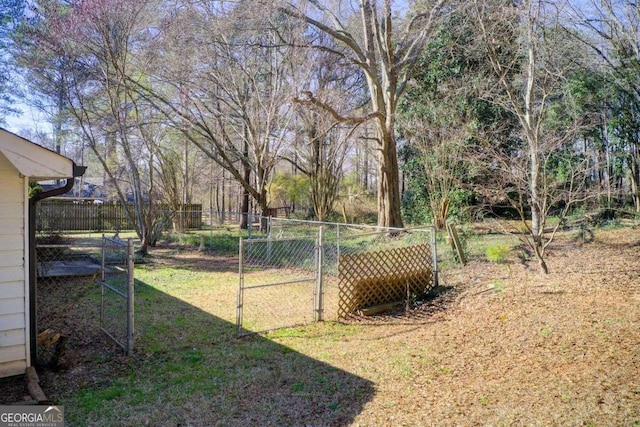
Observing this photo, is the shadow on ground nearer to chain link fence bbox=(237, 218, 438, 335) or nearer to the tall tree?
chain link fence bbox=(237, 218, 438, 335)

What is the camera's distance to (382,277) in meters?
6.58

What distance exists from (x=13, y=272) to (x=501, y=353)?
478 cm

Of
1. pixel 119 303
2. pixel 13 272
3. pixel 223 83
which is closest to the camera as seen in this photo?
pixel 13 272

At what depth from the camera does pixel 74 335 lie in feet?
17.1

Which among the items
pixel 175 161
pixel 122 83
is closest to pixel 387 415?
pixel 122 83

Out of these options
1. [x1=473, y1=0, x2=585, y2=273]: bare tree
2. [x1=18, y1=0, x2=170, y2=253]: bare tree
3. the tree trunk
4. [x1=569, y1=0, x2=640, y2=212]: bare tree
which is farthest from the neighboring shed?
[x1=569, y1=0, x2=640, y2=212]: bare tree

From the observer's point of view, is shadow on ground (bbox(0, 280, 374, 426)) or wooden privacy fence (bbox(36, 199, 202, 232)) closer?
shadow on ground (bbox(0, 280, 374, 426))

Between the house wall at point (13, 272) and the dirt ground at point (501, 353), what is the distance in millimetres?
253

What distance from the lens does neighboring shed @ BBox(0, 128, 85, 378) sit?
3750 mm

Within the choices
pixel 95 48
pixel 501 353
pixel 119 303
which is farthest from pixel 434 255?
pixel 95 48

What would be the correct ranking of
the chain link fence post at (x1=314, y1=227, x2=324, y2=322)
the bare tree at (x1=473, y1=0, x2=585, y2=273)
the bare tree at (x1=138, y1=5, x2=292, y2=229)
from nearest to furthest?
the chain link fence post at (x1=314, y1=227, x2=324, y2=322) → the bare tree at (x1=473, y1=0, x2=585, y2=273) → the bare tree at (x1=138, y1=5, x2=292, y2=229)

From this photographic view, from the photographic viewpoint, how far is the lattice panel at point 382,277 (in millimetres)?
6258

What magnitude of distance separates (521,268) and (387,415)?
5568 mm

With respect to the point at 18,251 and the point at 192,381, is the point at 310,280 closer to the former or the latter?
the point at 192,381
